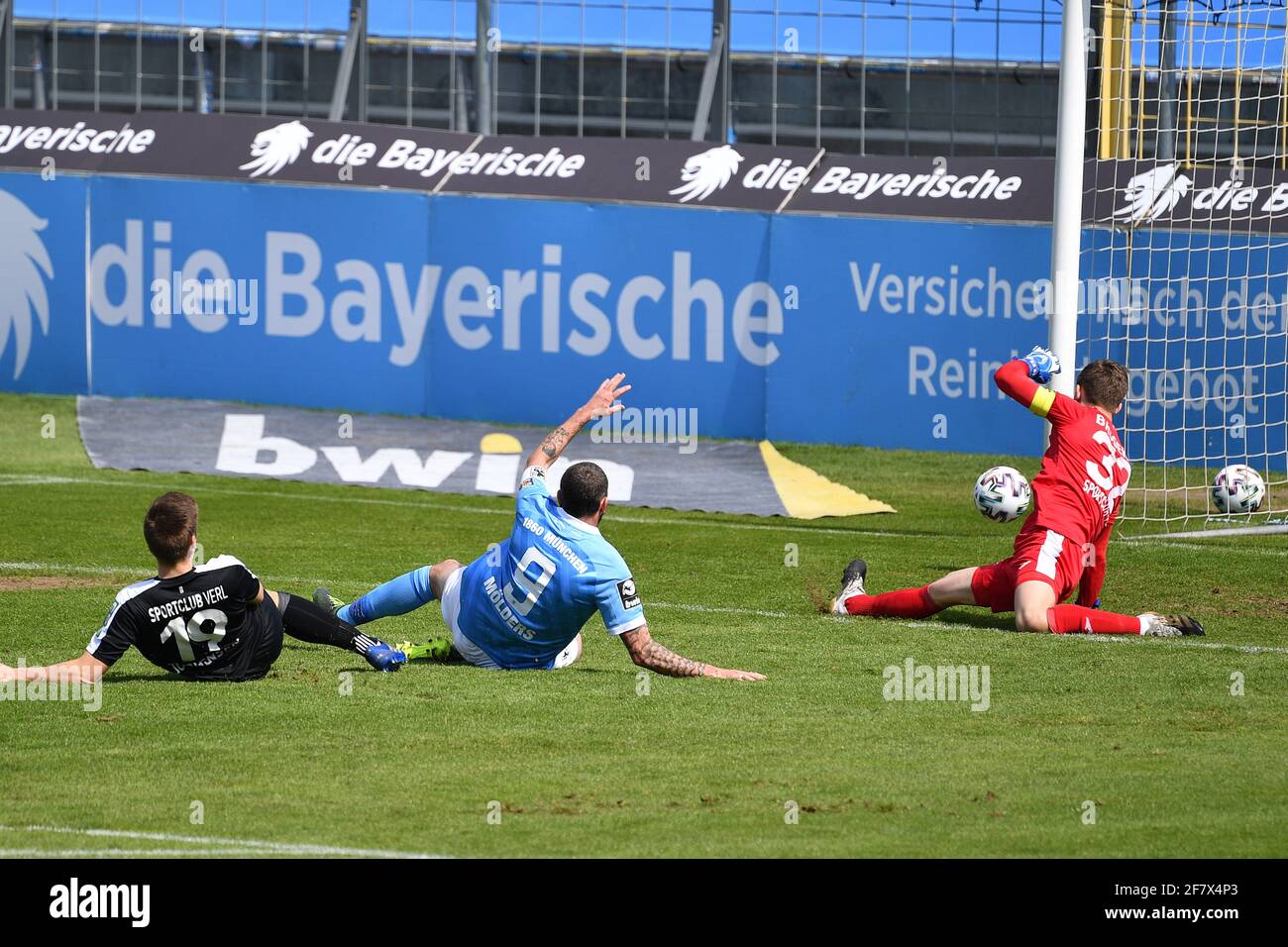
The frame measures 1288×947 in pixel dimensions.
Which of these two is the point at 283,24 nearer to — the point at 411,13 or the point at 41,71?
the point at 411,13

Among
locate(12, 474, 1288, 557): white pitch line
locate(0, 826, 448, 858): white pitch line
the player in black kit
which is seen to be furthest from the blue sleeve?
locate(12, 474, 1288, 557): white pitch line

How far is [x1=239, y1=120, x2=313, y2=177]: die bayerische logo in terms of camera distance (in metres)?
20.9

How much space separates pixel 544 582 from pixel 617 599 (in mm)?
363

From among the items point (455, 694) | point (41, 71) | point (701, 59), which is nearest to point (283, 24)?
point (41, 71)

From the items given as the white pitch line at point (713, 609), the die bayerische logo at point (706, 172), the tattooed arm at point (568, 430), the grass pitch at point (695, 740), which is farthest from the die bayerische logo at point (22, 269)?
the tattooed arm at point (568, 430)

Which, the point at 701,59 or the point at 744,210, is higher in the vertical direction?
the point at 701,59

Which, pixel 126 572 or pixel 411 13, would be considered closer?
pixel 126 572

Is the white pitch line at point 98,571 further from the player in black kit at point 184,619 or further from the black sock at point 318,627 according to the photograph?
the player in black kit at point 184,619

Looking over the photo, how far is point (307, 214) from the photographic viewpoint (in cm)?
2058

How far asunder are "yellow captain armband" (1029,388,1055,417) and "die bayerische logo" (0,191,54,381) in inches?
522

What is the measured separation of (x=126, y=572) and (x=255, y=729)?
16.2ft

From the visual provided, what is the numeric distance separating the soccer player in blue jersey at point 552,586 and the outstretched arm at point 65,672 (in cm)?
186

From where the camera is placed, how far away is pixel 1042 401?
1134 cm
